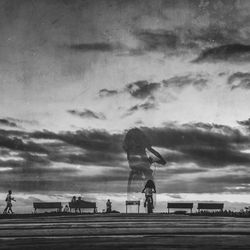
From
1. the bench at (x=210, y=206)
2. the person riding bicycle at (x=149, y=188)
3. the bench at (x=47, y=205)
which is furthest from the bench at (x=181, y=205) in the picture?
the bench at (x=47, y=205)

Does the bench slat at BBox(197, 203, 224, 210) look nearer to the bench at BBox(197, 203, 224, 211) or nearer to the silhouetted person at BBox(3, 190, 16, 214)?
the bench at BBox(197, 203, 224, 211)

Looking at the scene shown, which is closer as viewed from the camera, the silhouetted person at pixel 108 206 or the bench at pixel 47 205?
the bench at pixel 47 205

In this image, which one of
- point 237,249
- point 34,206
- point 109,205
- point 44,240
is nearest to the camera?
point 237,249

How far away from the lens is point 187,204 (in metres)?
34.1

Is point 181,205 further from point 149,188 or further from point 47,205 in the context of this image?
point 47,205

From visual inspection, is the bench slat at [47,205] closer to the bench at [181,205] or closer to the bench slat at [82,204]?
the bench slat at [82,204]

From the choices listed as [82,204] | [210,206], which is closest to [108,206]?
[82,204]

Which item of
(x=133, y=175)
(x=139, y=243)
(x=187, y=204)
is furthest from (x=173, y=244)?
(x=187, y=204)

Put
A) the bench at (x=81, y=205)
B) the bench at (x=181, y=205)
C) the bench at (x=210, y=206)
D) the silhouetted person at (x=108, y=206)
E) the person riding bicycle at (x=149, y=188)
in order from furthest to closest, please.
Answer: the silhouetted person at (x=108, y=206) → the bench at (x=81, y=205) → the bench at (x=181, y=205) → the bench at (x=210, y=206) → the person riding bicycle at (x=149, y=188)

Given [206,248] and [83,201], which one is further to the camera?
[83,201]

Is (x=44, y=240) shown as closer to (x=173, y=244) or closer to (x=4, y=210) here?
(x=173, y=244)

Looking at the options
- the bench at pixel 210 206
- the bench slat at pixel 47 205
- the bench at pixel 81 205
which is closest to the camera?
the bench at pixel 210 206

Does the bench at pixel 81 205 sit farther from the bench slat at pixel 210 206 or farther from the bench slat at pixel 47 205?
the bench slat at pixel 210 206

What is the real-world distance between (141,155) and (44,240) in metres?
20.7
